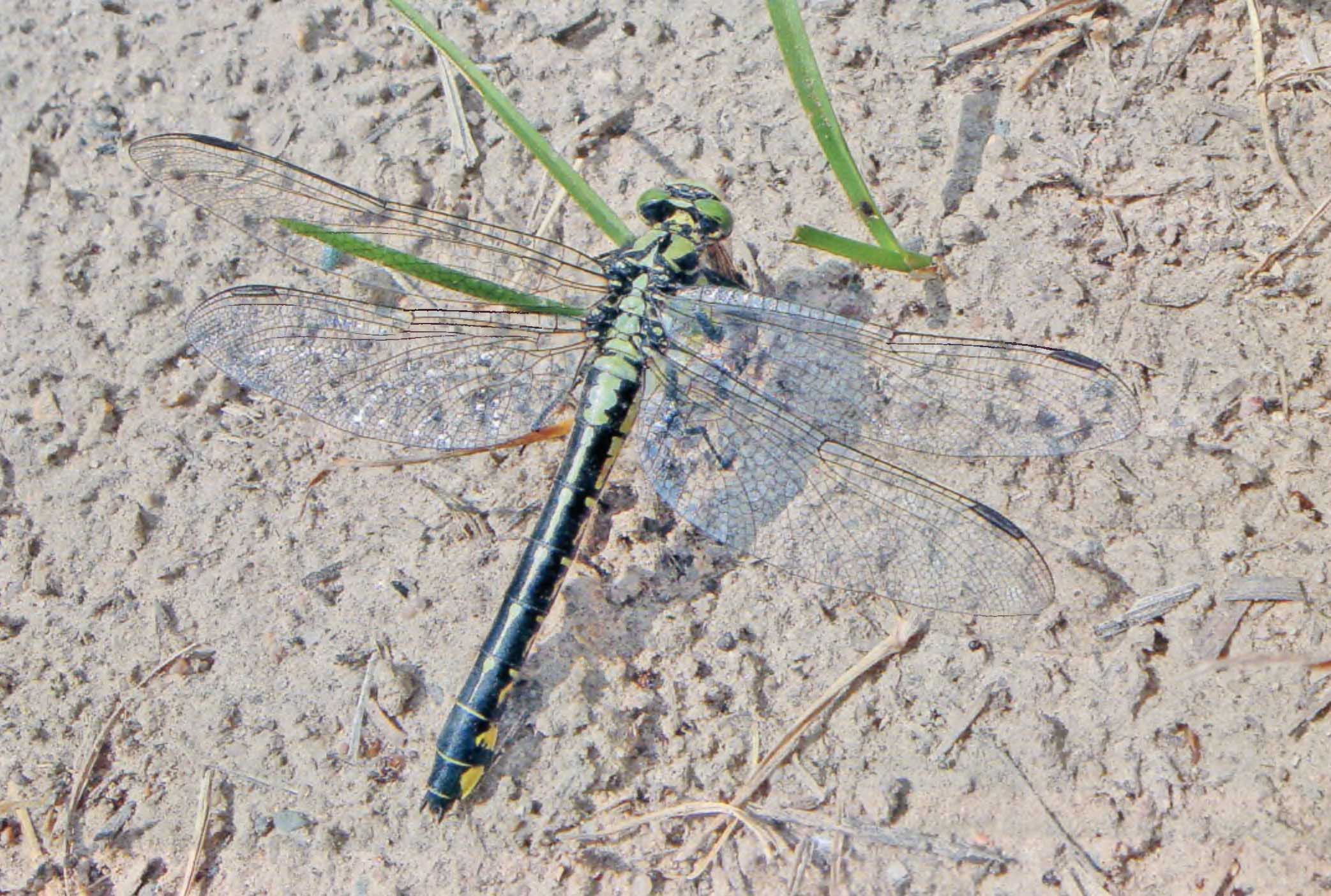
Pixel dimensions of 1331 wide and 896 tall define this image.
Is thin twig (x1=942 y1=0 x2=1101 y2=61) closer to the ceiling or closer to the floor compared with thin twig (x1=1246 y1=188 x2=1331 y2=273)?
closer to the ceiling

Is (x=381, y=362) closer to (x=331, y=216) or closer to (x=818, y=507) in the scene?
(x=331, y=216)

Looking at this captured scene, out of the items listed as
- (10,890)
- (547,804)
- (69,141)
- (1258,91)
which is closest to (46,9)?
(69,141)

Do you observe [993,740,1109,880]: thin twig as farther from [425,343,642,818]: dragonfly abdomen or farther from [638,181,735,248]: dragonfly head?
[638,181,735,248]: dragonfly head

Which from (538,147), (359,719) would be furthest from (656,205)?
(359,719)

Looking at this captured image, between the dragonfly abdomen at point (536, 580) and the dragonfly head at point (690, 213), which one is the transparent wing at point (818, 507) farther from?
the dragonfly head at point (690, 213)

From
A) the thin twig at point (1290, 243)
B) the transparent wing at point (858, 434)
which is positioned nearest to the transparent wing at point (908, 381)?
the transparent wing at point (858, 434)

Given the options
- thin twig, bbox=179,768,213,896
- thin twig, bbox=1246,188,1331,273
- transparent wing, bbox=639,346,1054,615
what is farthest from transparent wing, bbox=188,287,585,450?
thin twig, bbox=1246,188,1331,273

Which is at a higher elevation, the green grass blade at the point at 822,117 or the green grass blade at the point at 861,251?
the green grass blade at the point at 822,117


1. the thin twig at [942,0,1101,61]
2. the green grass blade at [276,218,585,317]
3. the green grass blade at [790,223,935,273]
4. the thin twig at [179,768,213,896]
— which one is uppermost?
the thin twig at [942,0,1101,61]

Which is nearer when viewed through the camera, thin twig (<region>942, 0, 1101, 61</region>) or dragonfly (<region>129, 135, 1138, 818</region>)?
dragonfly (<region>129, 135, 1138, 818</region>)
